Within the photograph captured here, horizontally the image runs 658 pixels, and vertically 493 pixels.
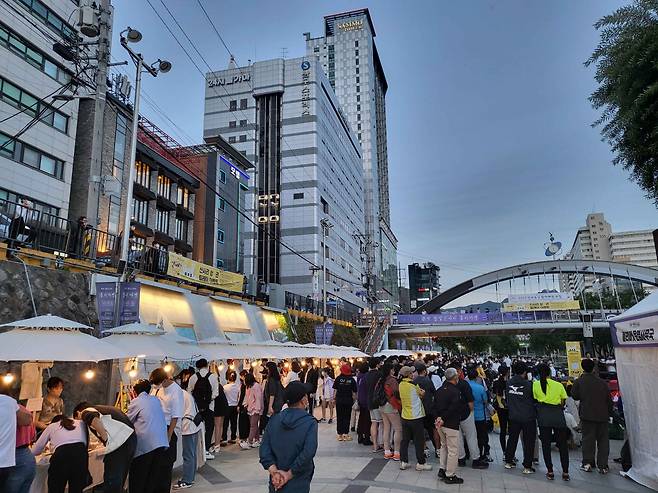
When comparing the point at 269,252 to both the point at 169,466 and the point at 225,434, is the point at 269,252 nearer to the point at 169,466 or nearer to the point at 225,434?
the point at 225,434

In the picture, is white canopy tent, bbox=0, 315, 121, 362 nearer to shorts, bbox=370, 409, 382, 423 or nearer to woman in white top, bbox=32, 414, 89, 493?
woman in white top, bbox=32, 414, 89, 493

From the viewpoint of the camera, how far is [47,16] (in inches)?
1003

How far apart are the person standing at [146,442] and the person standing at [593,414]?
6.88 metres

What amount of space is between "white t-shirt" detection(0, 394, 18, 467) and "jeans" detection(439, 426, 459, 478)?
19.8 ft

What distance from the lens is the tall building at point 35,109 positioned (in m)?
22.9

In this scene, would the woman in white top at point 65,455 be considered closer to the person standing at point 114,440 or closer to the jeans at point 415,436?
the person standing at point 114,440

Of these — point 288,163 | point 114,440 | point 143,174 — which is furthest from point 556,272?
point 114,440

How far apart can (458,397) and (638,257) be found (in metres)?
226

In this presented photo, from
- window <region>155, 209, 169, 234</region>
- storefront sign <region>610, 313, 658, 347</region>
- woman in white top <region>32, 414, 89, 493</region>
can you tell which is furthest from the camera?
window <region>155, 209, 169, 234</region>

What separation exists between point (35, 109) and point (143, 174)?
895cm

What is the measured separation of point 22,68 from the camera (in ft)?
78.2

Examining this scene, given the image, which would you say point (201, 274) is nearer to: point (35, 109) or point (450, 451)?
point (35, 109)

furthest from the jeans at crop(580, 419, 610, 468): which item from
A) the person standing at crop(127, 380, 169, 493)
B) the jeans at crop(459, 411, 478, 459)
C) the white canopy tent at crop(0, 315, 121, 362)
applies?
the white canopy tent at crop(0, 315, 121, 362)

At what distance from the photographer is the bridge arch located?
62.9 m
